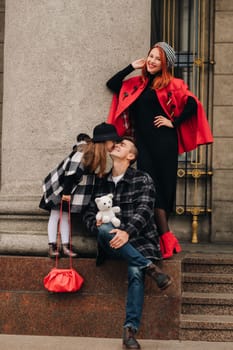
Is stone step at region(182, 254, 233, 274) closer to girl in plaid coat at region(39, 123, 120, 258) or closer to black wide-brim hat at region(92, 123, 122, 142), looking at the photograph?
girl in plaid coat at region(39, 123, 120, 258)

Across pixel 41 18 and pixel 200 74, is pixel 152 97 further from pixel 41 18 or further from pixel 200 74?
pixel 200 74

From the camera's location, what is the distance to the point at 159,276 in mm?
6176

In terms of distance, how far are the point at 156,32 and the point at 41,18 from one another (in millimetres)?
4846

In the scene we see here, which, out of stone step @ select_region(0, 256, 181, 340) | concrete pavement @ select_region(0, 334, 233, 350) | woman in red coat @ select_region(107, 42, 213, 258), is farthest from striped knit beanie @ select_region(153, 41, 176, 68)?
concrete pavement @ select_region(0, 334, 233, 350)

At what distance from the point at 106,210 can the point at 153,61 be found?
1439 mm

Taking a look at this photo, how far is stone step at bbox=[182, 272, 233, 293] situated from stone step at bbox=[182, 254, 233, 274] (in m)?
0.23

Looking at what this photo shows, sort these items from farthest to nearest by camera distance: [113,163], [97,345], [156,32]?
[156,32], [113,163], [97,345]

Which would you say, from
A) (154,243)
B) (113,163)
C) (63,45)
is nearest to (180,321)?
(154,243)

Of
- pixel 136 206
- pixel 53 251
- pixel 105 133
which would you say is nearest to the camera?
pixel 136 206

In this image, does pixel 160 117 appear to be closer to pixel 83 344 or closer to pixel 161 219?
pixel 161 219

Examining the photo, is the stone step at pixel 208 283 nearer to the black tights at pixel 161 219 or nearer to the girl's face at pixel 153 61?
the black tights at pixel 161 219

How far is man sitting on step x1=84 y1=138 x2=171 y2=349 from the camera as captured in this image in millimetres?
6141

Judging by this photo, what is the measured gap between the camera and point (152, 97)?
6.87 metres

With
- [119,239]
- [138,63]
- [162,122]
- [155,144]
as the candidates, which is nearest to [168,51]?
[138,63]
